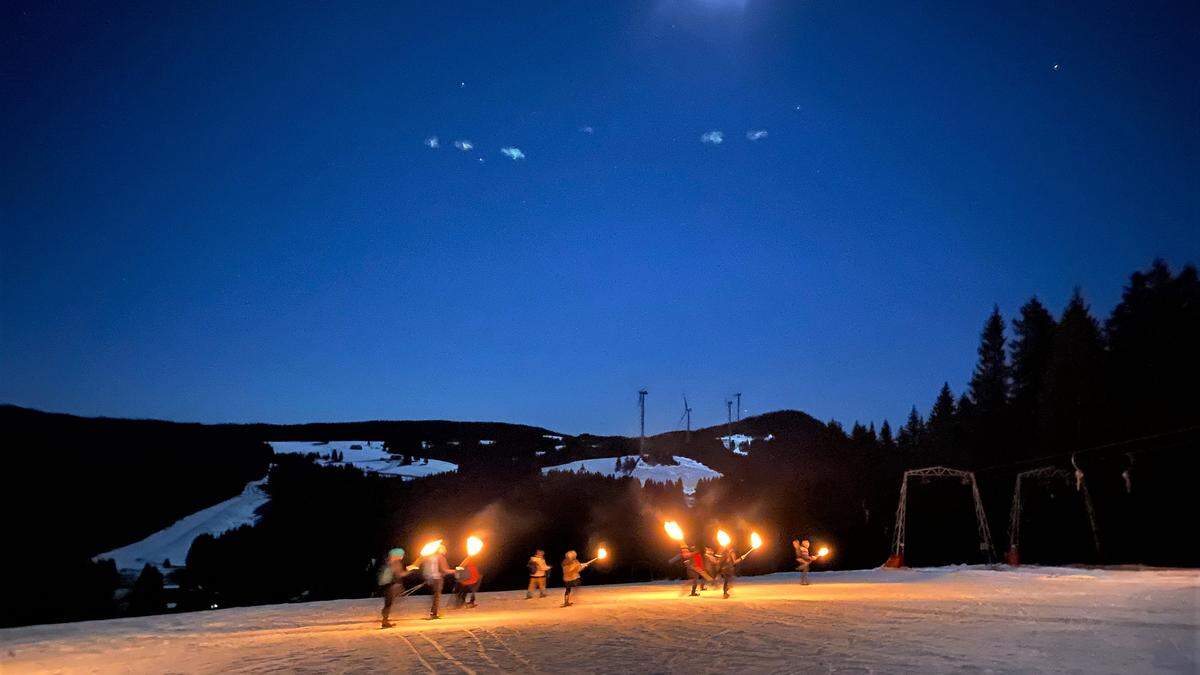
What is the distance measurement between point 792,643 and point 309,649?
8017 millimetres

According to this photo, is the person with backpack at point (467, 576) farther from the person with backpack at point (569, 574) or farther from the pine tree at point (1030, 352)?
the pine tree at point (1030, 352)

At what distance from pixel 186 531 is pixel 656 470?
1575 inches

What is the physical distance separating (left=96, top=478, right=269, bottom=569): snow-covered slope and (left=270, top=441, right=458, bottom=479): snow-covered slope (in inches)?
288

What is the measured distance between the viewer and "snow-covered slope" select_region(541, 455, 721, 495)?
233 feet

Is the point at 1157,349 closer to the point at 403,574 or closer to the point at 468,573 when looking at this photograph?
the point at 468,573

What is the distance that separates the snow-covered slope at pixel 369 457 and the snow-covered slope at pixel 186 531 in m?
7.32

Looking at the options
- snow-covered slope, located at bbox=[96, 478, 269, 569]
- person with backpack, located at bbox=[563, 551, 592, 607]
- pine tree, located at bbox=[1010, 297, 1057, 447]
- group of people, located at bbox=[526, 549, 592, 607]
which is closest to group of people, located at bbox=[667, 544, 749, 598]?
group of people, located at bbox=[526, 549, 592, 607]

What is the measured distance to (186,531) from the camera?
196 ft

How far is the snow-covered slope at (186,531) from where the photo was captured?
5553 centimetres

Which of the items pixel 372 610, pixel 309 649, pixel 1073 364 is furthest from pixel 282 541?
pixel 1073 364

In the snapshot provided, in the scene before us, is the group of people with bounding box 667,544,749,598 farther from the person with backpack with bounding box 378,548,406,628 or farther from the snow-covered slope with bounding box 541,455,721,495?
the snow-covered slope with bounding box 541,455,721,495

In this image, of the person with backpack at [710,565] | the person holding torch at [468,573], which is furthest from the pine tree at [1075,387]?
the person holding torch at [468,573]

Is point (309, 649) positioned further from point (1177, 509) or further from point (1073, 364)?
point (1073, 364)

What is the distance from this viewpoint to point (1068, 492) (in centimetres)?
4244
